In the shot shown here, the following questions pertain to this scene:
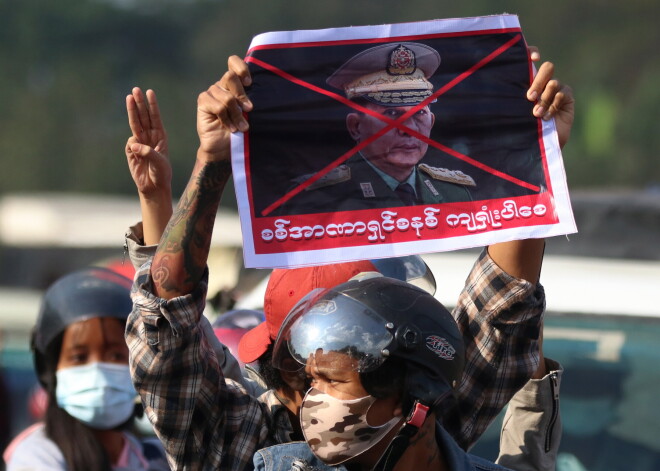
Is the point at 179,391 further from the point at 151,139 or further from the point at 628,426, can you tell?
the point at 628,426

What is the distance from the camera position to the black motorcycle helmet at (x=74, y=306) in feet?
16.4

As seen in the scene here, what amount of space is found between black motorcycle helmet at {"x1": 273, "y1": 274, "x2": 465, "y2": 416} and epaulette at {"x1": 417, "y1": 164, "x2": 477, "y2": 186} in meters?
0.30

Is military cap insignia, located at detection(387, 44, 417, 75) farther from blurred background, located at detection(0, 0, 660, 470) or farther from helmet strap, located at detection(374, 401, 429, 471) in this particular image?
blurred background, located at detection(0, 0, 660, 470)

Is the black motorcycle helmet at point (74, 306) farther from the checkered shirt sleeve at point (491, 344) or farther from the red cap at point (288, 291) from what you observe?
the checkered shirt sleeve at point (491, 344)

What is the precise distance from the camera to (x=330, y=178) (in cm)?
334

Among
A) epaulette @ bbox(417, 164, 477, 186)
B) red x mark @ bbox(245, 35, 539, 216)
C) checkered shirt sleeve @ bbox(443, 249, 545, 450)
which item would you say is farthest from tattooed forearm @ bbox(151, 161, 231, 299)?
checkered shirt sleeve @ bbox(443, 249, 545, 450)

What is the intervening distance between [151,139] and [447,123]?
0.84m

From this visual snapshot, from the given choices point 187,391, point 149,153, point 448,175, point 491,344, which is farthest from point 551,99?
point 187,391

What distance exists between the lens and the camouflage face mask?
10.4ft

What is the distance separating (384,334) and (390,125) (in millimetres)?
558

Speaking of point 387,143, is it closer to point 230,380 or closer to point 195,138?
point 230,380

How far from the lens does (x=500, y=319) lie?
3.55 metres

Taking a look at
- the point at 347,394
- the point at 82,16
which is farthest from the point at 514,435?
the point at 82,16

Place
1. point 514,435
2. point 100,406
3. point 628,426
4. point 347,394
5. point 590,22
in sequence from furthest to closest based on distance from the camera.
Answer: point 590,22 → point 100,406 → point 628,426 → point 514,435 → point 347,394
